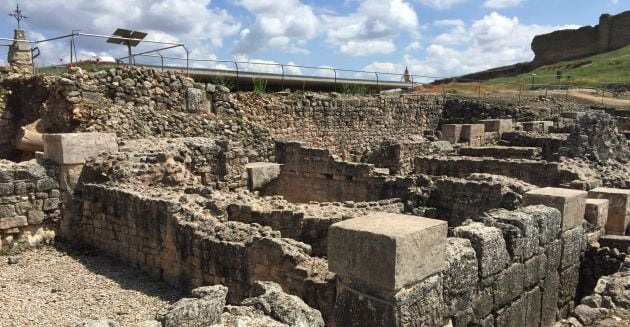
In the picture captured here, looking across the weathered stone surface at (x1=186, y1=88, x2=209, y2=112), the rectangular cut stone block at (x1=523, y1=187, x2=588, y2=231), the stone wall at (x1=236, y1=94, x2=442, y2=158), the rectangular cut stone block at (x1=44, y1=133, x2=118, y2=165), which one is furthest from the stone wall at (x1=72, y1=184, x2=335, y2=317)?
the stone wall at (x1=236, y1=94, x2=442, y2=158)

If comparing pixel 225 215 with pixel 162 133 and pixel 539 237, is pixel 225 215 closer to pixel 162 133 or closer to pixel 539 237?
pixel 539 237

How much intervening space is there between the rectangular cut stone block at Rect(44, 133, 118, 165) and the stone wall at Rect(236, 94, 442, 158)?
6759mm

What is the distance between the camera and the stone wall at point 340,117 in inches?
726

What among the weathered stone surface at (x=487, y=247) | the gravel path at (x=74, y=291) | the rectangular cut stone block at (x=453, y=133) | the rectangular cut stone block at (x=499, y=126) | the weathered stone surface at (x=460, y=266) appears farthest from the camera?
the rectangular cut stone block at (x=499, y=126)

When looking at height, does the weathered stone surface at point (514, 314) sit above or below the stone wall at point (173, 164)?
below

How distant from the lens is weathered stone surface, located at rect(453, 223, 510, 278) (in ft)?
14.9

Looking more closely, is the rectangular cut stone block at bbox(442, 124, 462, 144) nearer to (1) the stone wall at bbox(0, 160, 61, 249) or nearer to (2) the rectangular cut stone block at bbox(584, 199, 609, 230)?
(2) the rectangular cut stone block at bbox(584, 199, 609, 230)

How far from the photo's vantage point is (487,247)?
4.61 metres

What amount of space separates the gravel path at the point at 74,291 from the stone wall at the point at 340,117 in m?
9.20

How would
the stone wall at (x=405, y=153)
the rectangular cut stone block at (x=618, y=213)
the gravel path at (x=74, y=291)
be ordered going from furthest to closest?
the stone wall at (x=405, y=153)
the rectangular cut stone block at (x=618, y=213)
the gravel path at (x=74, y=291)

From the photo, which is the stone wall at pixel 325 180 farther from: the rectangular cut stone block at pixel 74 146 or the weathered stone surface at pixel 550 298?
the rectangular cut stone block at pixel 74 146

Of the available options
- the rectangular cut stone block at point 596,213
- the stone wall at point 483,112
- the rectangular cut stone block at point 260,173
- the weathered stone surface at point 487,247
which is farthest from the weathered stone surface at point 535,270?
the stone wall at point 483,112

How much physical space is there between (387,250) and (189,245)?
4.63m

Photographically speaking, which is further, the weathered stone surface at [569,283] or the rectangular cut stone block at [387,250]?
the weathered stone surface at [569,283]
